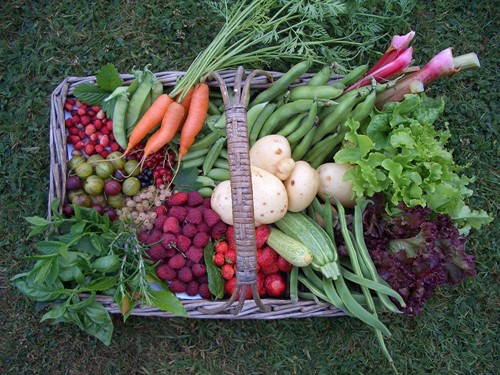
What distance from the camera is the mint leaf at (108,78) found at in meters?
2.14

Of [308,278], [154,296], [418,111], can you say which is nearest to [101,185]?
[154,296]

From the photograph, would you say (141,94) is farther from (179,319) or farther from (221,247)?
(179,319)

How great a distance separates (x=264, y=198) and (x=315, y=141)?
0.46 metres

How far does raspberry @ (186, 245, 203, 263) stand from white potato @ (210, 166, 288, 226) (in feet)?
0.63

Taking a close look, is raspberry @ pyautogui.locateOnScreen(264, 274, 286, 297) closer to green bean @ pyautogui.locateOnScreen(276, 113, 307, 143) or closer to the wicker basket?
the wicker basket

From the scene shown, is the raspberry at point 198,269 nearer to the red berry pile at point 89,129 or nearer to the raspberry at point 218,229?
the raspberry at point 218,229

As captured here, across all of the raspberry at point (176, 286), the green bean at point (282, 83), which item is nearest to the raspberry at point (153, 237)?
the raspberry at point (176, 286)

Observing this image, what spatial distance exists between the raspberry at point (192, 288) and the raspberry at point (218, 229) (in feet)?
0.78

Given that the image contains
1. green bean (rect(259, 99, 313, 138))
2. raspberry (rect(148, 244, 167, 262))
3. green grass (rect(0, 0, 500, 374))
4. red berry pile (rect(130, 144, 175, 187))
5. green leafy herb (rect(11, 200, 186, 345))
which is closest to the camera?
green leafy herb (rect(11, 200, 186, 345))

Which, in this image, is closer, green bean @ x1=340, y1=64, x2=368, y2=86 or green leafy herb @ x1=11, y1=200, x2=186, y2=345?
green leafy herb @ x1=11, y1=200, x2=186, y2=345

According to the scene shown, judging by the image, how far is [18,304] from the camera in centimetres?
246

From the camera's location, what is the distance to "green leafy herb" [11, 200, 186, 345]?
1.95m

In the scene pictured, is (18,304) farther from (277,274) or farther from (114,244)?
(277,274)

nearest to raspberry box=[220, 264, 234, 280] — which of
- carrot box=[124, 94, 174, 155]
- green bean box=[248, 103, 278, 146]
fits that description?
green bean box=[248, 103, 278, 146]
